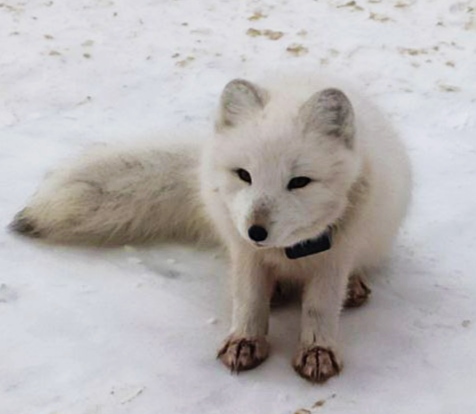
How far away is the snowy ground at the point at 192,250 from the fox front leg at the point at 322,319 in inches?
1.7

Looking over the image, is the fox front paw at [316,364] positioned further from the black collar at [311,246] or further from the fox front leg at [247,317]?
the black collar at [311,246]

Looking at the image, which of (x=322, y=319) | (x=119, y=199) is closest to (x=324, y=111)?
(x=322, y=319)

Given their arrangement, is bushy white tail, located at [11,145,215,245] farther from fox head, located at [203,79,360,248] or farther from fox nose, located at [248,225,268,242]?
fox nose, located at [248,225,268,242]

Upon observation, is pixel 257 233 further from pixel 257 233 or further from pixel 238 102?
pixel 238 102

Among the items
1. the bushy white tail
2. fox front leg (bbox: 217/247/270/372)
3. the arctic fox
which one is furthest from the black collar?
the bushy white tail

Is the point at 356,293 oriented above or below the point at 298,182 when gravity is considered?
below

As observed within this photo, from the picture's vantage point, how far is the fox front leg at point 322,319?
6.66 feet

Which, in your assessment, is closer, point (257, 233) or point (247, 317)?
point (257, 233)

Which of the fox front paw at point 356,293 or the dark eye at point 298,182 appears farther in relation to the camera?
the fox front paw at point 356,293

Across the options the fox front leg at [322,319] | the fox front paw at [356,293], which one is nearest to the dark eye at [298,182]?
the fox front leg at [322,319]

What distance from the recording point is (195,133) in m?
2.62

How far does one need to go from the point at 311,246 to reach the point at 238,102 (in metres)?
0.34

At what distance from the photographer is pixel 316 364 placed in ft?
6.58

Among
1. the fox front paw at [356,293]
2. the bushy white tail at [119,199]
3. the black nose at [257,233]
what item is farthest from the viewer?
the bushy white tail at [119,199]
